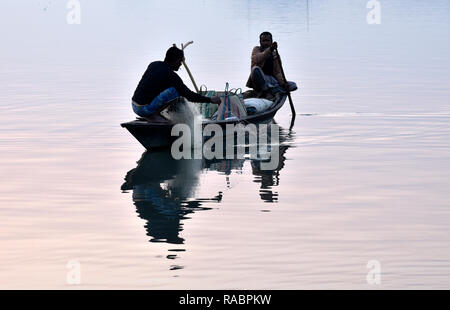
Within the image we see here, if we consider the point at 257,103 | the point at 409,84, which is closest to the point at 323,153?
the point at 257,103

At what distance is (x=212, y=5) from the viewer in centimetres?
6688

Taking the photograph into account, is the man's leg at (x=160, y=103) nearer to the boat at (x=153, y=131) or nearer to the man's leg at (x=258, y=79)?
the boat at (x=153, y=131)

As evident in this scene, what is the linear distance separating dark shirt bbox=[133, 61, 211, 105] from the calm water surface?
91 cm

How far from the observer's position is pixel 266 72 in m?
19.3

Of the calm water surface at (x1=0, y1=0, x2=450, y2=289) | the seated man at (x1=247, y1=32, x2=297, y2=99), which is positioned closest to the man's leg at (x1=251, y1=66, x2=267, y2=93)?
the seated man at (x1=247, y1=32, x2=297, y2=99)

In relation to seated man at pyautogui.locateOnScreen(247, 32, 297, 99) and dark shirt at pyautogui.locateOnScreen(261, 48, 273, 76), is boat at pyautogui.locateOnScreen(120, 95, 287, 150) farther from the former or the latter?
dark shirt at pyautogui.locateOnScreen(261, 48, 273, 76)

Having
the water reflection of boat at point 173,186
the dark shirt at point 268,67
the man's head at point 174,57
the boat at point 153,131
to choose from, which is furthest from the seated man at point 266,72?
the man's head at point 174,57

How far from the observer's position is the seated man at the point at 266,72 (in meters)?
18.9

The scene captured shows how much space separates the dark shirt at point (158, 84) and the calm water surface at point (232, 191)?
911 mm

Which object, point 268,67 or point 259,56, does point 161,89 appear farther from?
point 268,67

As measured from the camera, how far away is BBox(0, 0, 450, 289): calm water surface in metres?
9.48

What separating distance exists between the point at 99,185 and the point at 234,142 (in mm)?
3702

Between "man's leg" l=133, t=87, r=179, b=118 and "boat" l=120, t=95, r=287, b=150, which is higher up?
"man's leg" l=133, t=87, r=179, b=118

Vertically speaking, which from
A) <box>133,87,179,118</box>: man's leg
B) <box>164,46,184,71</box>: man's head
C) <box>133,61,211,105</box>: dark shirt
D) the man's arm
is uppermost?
the man's arm
